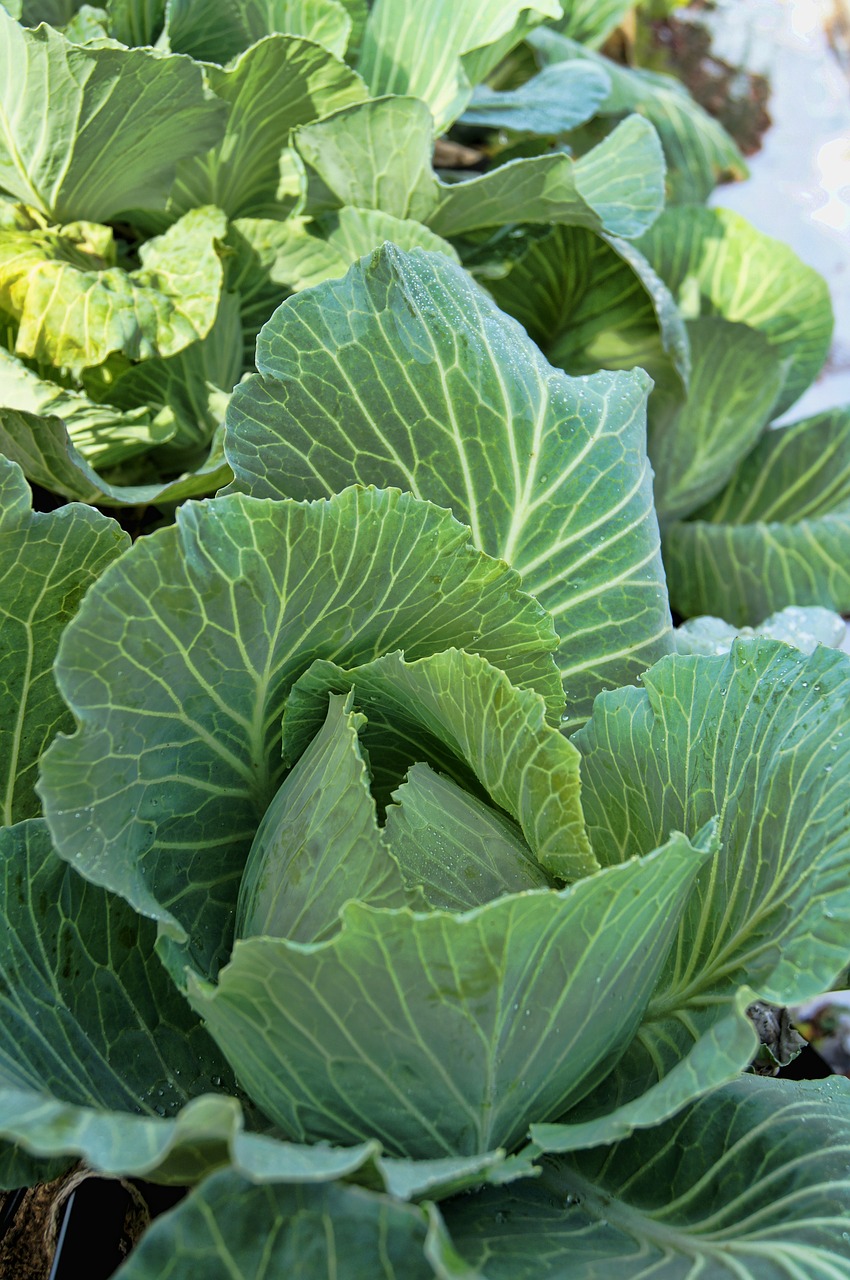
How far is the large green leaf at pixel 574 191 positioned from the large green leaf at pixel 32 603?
33.1 inches

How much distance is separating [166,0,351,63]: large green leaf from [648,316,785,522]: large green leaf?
885 millimetres

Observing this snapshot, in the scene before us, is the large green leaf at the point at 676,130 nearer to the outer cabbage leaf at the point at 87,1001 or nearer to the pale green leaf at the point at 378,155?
the pale green leaf at the point at 378,155

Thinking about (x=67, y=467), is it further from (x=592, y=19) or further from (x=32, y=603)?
(x=592, y=19)

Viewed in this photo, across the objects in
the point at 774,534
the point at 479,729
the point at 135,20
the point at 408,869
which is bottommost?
the point at 774,534

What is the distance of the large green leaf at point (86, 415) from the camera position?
1.46 m

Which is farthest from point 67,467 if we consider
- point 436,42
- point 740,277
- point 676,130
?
point 676,130

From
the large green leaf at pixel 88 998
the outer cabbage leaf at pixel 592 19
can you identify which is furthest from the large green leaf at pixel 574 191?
the large green leaf at pixel 88 998

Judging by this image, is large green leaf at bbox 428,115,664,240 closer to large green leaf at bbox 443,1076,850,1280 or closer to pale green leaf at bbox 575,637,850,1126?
pale green leaf at bbox 575,637,850,1126

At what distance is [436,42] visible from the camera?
5.70 ft

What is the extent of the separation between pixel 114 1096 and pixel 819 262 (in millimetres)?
3592

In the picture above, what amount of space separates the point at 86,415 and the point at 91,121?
14.5 inches

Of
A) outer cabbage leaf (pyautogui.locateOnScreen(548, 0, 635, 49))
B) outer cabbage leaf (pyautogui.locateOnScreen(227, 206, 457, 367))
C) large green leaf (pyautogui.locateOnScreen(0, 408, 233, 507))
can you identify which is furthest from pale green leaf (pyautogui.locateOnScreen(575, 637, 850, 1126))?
outer cabbage leaf (pyautogui.locateOnScreen(548, 0, 635, 49))

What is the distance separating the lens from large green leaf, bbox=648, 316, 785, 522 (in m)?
2.21

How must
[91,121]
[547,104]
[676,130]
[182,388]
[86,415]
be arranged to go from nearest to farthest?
[91,121] < [86,415] < [182,388] < [547,104] < [676,130]
